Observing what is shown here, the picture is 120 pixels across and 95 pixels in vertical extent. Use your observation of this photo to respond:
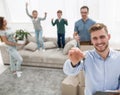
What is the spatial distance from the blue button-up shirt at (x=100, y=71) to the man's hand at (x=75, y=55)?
0.08 meters

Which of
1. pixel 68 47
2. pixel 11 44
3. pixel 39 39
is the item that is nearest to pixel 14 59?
pixel 11 44

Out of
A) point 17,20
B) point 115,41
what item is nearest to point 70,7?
point 115,41

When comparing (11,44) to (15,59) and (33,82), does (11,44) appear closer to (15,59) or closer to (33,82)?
(15,59)

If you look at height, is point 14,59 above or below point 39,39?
below

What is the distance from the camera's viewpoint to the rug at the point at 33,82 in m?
4.01

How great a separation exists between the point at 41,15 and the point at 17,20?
1.04m

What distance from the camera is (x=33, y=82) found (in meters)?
4.37

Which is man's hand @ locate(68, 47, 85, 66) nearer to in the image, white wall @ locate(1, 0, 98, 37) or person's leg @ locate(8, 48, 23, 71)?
person's leg @ locate(8, 48, 23, 71)

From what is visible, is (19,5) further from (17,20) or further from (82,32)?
(82,32)

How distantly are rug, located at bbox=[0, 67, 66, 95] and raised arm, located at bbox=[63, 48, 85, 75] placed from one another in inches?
94.8

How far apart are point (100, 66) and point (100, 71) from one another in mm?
39

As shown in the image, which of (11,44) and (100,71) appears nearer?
(100,71)

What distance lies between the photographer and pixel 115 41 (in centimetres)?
532

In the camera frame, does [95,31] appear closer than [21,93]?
Yes
